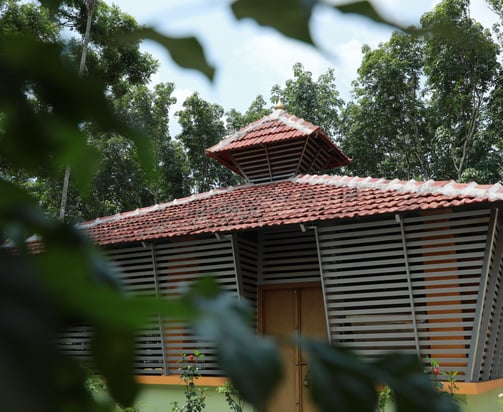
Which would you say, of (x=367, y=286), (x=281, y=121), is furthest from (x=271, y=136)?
(x=367, y=286)

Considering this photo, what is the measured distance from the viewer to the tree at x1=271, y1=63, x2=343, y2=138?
80.6 ft

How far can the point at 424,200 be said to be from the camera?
7098mm

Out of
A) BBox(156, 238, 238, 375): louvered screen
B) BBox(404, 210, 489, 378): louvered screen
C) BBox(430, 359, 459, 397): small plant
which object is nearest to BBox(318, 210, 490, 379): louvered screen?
BBox(404, 210, 489, 378): louvered screen

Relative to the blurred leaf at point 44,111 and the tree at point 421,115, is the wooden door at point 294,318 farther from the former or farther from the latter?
the tree at point 421,115

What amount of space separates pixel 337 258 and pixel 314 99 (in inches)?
Answer: 713

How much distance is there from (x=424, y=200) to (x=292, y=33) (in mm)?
7059

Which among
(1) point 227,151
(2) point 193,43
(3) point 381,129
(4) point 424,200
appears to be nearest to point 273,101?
(3) point 381,129

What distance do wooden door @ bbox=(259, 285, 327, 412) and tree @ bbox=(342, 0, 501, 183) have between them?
1241cm

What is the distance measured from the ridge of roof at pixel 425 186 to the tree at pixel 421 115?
1149cm

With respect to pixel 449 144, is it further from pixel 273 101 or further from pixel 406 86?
pixel 273 101

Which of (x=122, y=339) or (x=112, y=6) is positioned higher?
(x=112, y=6)

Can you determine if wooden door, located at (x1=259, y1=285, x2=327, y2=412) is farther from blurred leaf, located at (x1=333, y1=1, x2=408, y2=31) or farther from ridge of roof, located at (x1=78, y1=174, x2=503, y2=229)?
blurred leaf, located at (x1=333, y1=1, x2=408, y2=31)

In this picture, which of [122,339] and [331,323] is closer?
[122,339]

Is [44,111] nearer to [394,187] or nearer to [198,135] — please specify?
[394,187]
